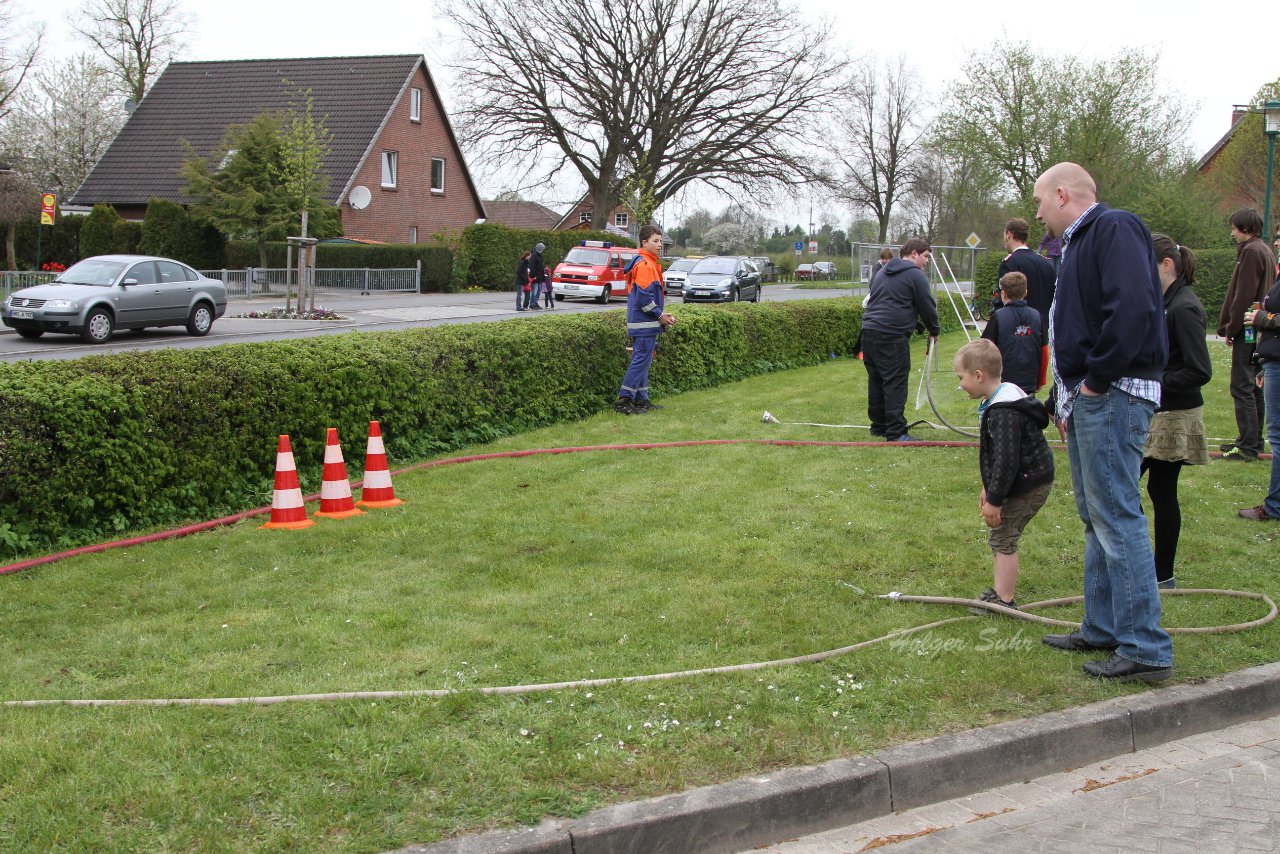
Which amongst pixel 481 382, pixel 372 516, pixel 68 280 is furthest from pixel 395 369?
pixel 68 280

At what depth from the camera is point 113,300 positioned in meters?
19.5

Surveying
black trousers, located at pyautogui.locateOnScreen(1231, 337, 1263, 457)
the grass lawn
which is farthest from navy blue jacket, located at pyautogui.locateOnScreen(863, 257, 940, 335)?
black trousers, located at pyautogui.locateOnScreen(1231, 337, 1263, 457)

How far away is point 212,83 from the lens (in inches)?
1769

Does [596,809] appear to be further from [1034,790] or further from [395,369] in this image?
[395,369]

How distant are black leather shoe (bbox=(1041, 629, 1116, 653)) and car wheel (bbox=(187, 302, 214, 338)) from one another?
19510 millimetres

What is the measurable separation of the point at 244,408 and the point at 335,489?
0.98 metres

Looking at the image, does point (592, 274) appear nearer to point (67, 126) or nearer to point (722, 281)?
point (722, 281)

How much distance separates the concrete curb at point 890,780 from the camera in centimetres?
328

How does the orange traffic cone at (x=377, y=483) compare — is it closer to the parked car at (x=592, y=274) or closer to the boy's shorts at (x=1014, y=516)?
the boy's shorts at (x=1014, y=516)

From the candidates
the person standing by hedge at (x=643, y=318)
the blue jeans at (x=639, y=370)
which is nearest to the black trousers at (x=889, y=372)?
the person standing by hedge at (x=643, y=318)

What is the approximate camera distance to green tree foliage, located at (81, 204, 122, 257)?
35.7m

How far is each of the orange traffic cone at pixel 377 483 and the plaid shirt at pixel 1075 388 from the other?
16.0 feet

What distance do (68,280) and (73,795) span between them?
745 inches

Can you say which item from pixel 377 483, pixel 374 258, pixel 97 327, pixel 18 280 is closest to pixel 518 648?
pixel 377 483
